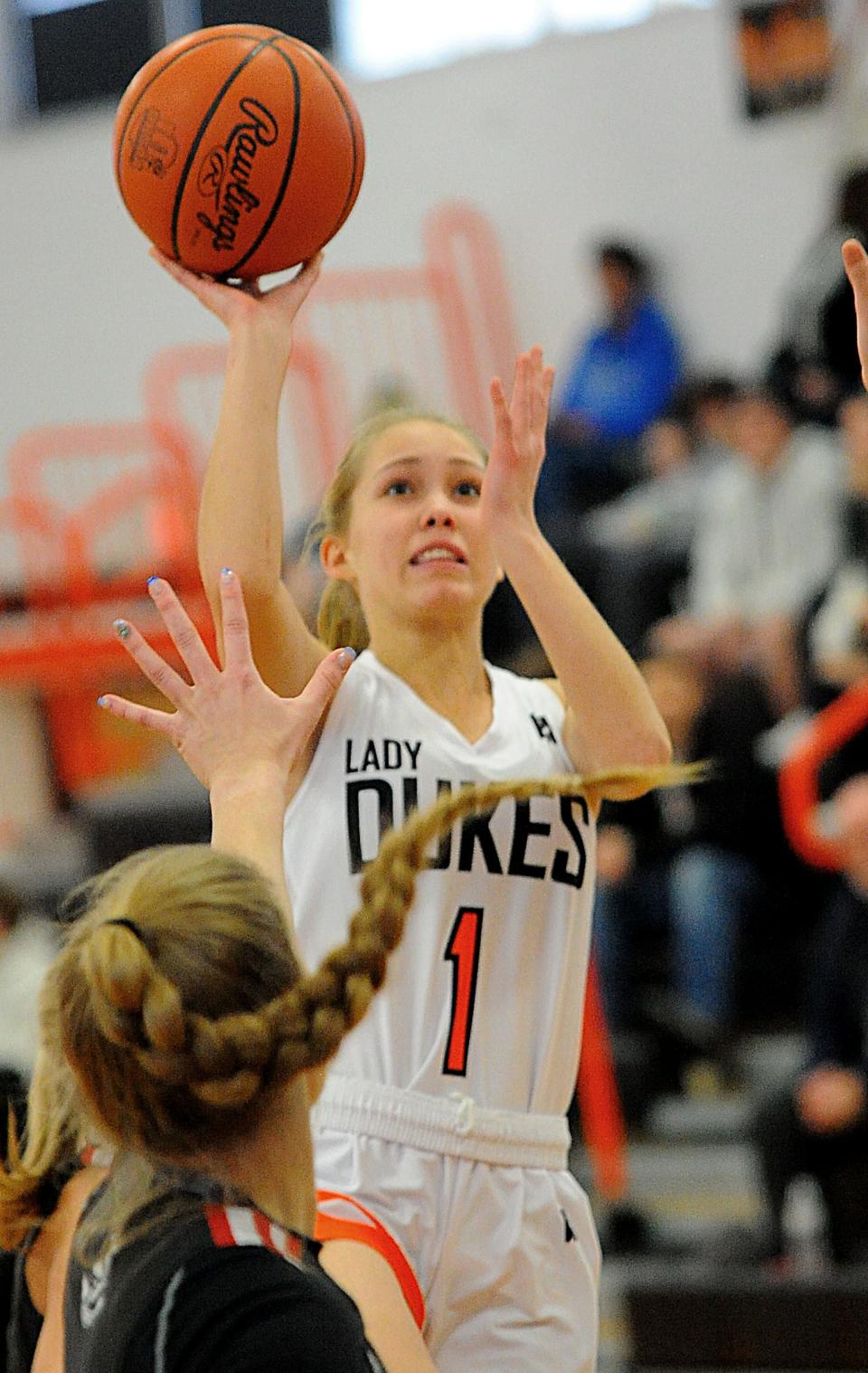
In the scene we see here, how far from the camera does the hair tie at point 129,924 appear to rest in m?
1.90

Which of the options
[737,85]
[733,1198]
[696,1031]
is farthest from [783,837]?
[737,85]

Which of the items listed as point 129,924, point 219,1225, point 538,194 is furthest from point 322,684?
point 538,194

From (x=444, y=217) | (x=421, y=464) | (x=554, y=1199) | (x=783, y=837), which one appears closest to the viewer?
(x=554, y=1199)

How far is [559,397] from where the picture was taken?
35.0 ft

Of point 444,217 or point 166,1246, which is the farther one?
point 444,217

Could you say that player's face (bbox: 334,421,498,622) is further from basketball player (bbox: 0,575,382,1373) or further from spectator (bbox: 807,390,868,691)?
spectator (bbox: 807,390,868,691)

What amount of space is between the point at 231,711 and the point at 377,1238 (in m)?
0.86

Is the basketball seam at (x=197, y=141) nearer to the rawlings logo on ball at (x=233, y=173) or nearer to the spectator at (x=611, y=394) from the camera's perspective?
the rawlings logo on ball at (x=233, y=173)

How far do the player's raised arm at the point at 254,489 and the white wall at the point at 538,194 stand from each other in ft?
26.4

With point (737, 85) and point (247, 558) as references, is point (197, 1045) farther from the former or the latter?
point (737, 85)

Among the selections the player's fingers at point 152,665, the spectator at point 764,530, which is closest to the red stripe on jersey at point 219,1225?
the player's fingers at point 152,665

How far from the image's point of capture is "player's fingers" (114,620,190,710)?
230cm

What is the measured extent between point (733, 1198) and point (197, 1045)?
16.6ft

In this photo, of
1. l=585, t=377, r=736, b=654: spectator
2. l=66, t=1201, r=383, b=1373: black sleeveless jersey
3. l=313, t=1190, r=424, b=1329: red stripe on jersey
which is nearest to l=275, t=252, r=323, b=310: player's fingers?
l=313, t=1190, r=424, b=1329: red stripe on jersey
